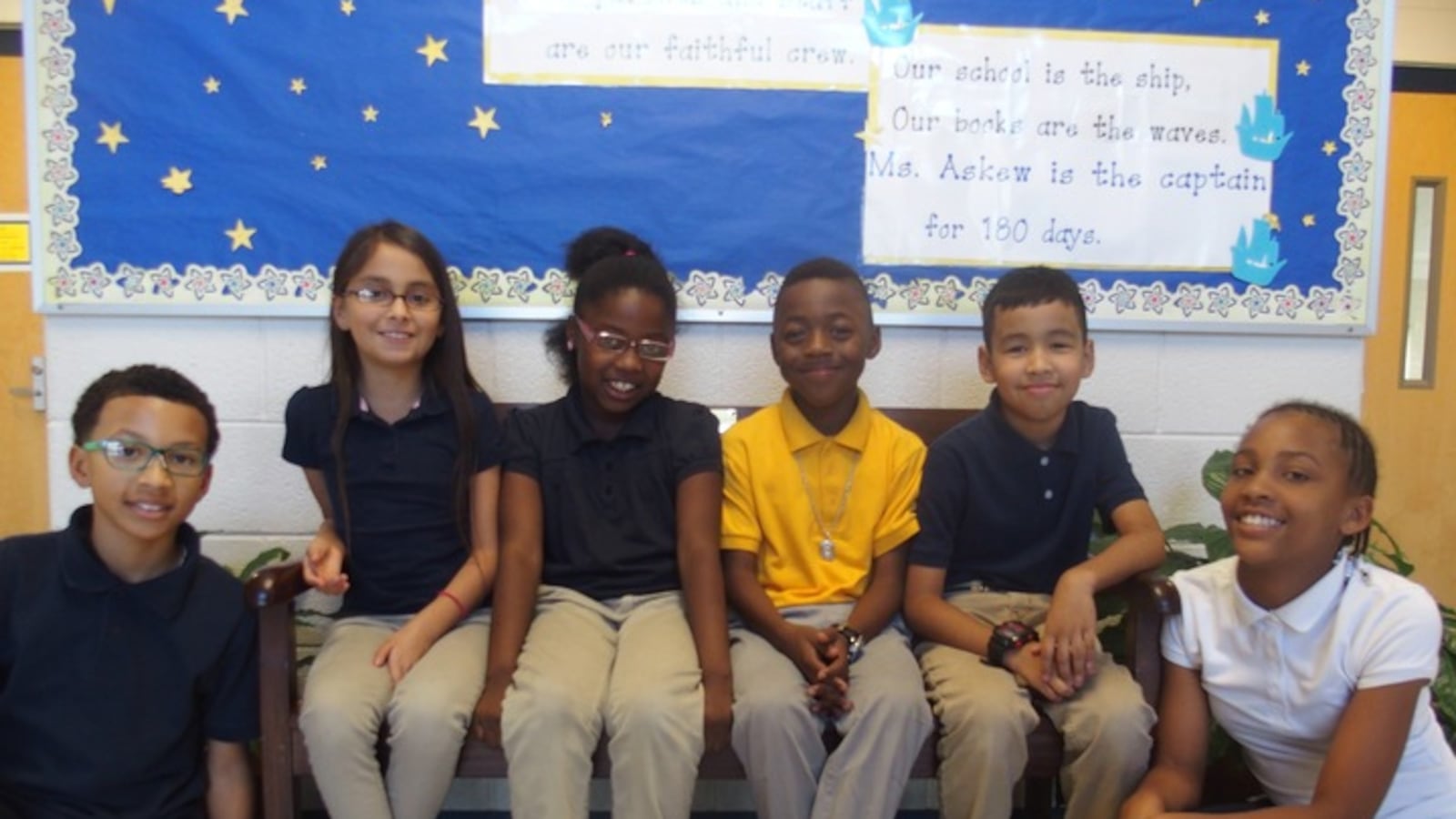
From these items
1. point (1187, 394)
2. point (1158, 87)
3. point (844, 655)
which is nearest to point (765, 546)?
point (844, 655)

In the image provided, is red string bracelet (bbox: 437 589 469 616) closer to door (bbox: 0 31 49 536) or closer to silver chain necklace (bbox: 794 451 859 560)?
silver chain necklace (bbox: 794 451 859 560)

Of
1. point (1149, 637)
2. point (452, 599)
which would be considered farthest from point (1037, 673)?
point (452, 599)

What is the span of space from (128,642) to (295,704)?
256 mm

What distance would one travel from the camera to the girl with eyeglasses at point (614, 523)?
5.22ft

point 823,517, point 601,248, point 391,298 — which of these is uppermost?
point 601,248

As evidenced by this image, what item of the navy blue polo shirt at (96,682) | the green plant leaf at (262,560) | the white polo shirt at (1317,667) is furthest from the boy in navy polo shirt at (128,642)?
the white polo shirt at (1317,667)

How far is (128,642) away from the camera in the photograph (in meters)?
1.42

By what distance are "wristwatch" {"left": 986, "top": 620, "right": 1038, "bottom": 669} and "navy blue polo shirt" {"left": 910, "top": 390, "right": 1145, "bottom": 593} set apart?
7.0 inches

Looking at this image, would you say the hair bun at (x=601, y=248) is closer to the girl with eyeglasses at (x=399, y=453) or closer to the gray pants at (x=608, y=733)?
the girl with eyeglasses at (x=399, y=453)

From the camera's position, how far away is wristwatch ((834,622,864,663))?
1640mm

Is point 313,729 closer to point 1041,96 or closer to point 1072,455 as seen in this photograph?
point 1072,455

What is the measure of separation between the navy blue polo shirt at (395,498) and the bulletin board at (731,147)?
0.41 m

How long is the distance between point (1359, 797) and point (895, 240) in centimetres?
134

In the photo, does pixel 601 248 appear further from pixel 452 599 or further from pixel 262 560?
pixel 262 560
